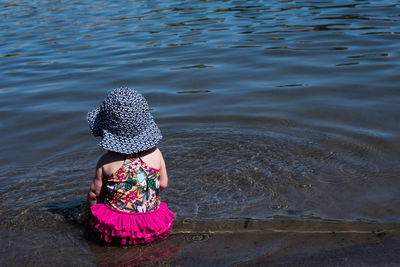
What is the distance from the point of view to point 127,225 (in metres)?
3.64

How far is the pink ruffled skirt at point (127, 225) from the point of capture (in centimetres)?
364

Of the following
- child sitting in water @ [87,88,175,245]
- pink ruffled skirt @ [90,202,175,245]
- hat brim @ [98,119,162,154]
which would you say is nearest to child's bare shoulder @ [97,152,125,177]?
child sitting in water @ [87,88,175,245]

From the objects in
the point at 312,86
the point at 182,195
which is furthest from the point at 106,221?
the point at 312,86

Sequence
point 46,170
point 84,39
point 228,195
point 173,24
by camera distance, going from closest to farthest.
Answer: point 228,195
point 46,170
point 84,39
point 173,24

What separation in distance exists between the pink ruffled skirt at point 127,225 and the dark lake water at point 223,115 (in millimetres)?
203

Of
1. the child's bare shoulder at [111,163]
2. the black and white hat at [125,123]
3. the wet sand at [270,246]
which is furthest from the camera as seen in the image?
the child's bare shoulder at [111,163]

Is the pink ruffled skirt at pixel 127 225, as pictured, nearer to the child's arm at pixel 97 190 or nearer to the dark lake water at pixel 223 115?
the child's arm at pixel 97 190

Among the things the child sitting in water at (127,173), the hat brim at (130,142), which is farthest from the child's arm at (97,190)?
the hat brim at (130,142)

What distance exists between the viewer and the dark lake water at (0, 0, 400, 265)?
4215 millimetres

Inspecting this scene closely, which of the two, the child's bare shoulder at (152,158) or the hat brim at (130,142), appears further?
the child's bare shoulder at (152,158)

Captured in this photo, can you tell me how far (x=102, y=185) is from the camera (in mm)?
3695

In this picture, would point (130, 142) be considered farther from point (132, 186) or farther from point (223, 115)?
point (223, 115)

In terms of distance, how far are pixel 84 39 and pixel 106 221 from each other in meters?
8.78

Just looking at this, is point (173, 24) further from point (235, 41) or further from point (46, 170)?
point (46, 170)
